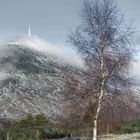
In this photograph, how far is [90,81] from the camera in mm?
33094

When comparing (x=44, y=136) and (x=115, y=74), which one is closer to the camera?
(x=115, y=74)

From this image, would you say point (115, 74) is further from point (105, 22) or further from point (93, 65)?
point (105, 22)

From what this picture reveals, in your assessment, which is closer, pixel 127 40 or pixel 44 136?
pixel 127 40

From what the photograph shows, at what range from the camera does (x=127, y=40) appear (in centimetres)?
3391

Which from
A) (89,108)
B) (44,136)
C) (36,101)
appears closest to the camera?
(89,108)

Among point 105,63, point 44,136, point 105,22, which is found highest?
point 105,22

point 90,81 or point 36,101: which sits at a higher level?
point 36,101

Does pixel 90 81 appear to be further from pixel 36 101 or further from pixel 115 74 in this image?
pixel 36 101

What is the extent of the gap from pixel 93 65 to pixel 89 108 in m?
2.87

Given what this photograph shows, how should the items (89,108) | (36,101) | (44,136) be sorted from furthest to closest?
1. (36,101)
2. (44,136)
3. (89,108)

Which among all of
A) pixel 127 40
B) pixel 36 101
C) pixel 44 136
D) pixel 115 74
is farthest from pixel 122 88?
pixel 36 101

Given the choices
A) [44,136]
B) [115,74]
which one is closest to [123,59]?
[115,74]

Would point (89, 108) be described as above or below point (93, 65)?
below

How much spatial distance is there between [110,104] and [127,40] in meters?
4.38
